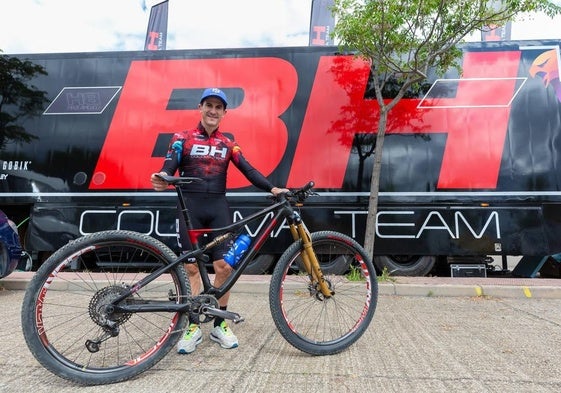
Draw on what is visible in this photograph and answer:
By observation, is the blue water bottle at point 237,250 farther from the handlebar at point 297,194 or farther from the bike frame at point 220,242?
the handlebar at point 297,194

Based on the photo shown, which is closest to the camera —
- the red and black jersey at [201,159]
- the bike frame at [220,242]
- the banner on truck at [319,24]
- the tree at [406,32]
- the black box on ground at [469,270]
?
the bike frame at [220,242]

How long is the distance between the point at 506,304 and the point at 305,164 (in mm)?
3235

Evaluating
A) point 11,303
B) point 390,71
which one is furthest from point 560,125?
point 11,303

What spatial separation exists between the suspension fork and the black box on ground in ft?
12.9

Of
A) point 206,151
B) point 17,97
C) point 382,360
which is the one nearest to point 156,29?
point 17,97

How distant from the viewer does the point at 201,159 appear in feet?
9.13

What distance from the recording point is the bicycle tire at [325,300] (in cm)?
249

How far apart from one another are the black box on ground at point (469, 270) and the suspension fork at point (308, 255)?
394cm

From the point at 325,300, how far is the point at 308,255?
0.38m

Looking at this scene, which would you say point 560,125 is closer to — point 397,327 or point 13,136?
point 397,327

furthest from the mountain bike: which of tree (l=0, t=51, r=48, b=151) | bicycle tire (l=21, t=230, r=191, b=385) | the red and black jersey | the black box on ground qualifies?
tree (l=0, t=51, r=48, b=151)

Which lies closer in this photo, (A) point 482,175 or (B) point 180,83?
(A) point 482,175

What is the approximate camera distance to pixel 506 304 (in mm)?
4348

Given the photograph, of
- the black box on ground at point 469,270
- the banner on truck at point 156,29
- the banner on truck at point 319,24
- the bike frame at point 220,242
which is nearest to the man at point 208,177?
the bike frame at point 220,242
